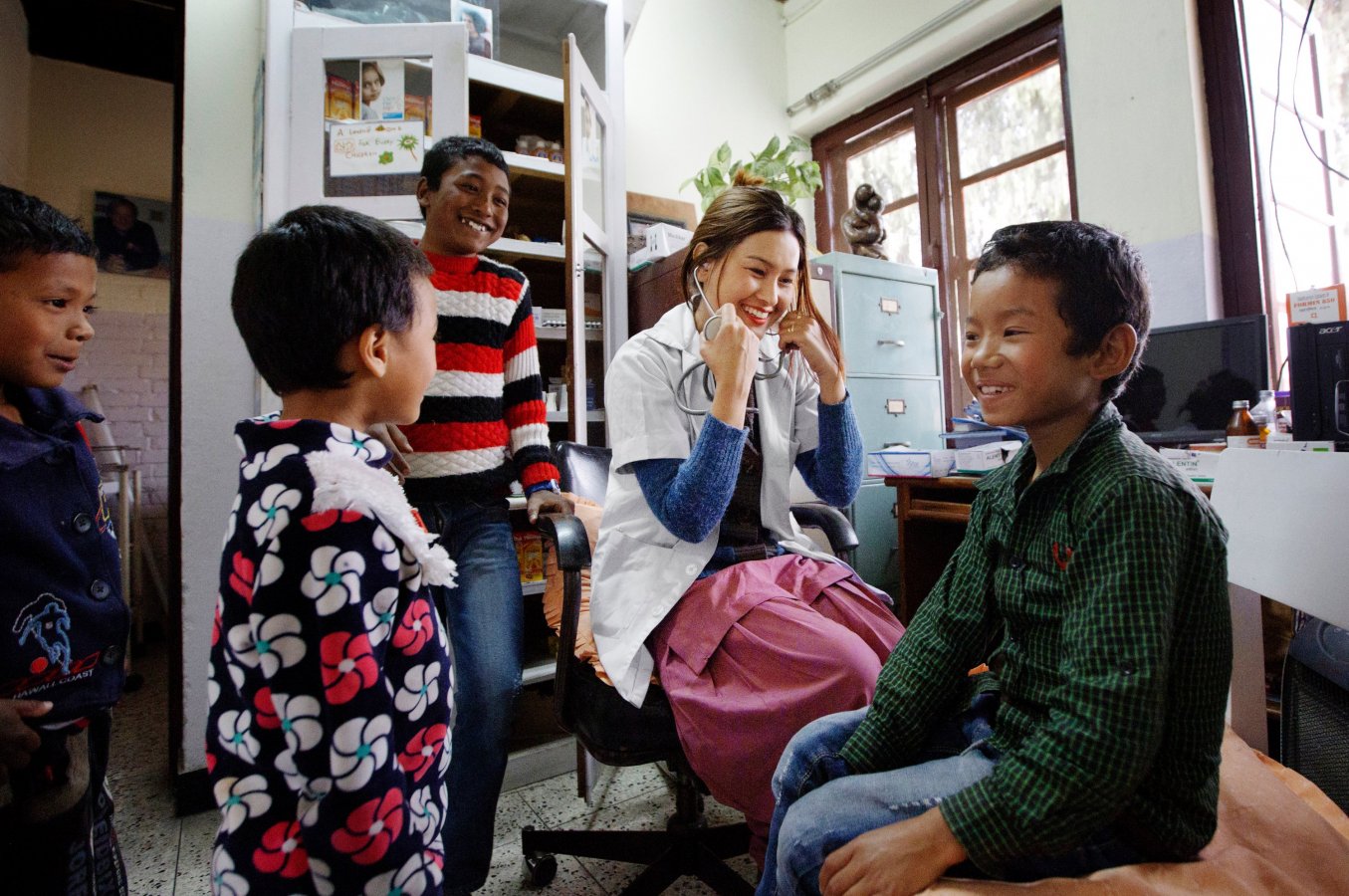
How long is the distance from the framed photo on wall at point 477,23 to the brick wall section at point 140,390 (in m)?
2.57

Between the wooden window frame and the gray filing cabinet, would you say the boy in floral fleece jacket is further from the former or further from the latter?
the wooden window frame

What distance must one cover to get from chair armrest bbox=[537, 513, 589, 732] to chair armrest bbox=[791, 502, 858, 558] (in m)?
0.47

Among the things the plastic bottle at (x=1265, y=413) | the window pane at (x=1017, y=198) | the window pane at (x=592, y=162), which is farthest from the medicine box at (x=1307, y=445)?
the window pane at (x=592, y=162)

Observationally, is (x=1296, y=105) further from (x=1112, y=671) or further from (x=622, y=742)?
(x=622, y=742)

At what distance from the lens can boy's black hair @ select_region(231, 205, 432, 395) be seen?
0.70m

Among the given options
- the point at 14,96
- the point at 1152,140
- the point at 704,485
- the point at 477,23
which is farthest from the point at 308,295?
the point at 14,96

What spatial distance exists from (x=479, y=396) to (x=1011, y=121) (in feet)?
10.1

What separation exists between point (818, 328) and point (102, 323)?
4.00 metres

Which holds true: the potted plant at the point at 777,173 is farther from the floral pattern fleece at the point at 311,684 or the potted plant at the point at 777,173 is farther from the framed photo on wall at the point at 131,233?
the framed photo on wall at the point at 131,233

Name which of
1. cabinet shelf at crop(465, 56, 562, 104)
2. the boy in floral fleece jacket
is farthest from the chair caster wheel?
cabinet shelf at crop(465, 56, 562, 104)

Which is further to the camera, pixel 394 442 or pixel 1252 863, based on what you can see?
pixel 394 442

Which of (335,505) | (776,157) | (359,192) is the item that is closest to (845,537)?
(335,505)

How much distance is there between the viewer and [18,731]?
0.78 m

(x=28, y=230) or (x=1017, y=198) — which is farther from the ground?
(x=1017, y=198)
